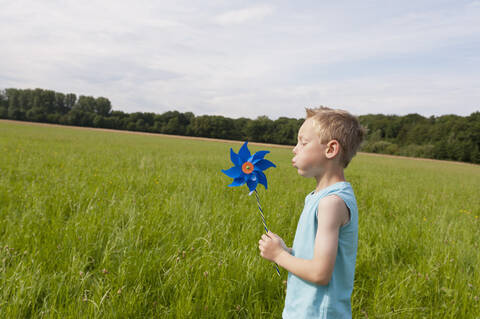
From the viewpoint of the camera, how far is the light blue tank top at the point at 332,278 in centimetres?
120

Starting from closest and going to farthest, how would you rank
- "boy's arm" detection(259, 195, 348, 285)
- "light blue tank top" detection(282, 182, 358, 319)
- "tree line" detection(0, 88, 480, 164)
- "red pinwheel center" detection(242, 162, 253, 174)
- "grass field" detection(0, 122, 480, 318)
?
"boy's arm" detection(259, 195, 348, 285)
"light blue tank top" detection(282, 182, 358, 319)
"red pinwheel center" detection(242, 162, 253, 174)
"grass field" detection(0, 122, 480, 318)
"tree line" detection(0, 88, 480, 164)

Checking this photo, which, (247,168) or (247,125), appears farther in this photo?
(247,125)

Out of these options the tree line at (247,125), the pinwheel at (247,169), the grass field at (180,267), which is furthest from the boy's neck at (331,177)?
the tree line at (247,125)

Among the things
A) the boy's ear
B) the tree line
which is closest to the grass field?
the boy's ear

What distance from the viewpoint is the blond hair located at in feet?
3.98

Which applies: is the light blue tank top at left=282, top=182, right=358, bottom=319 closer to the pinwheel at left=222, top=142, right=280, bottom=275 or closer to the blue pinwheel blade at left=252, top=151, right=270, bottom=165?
the pinwheel at left=222, top=142, right=280, bottom=275

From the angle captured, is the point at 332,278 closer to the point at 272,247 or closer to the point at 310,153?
the point at 272,247

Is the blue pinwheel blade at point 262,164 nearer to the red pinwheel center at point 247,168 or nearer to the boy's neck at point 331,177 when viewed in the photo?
the red pinwheel center at point 247,168

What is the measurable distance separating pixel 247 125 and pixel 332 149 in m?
71.8

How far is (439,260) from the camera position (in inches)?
108

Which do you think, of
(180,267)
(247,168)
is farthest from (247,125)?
(247,168)

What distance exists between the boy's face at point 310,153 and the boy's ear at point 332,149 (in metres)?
0.02

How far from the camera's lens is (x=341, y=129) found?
3.95 feet

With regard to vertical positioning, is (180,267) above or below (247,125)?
below
